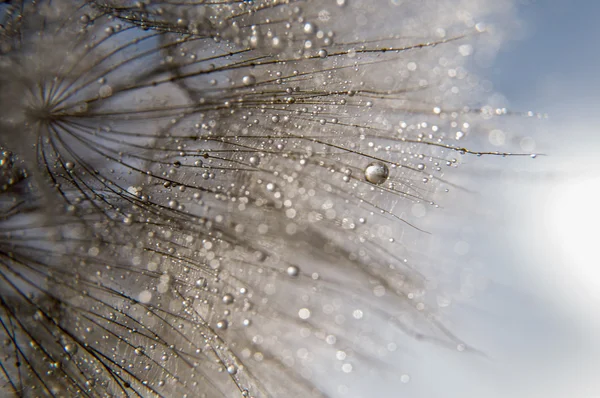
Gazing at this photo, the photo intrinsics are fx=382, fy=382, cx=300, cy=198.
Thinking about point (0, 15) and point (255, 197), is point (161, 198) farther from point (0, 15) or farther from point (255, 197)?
point (0, 15)

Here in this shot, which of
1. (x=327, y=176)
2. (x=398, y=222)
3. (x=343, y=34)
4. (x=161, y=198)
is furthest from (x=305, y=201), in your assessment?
(x=343, y=34)

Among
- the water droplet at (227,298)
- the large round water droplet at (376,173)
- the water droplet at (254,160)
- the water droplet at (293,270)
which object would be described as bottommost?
the water droplet at (227,298)

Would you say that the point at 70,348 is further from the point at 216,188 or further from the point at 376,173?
the point at 376,173

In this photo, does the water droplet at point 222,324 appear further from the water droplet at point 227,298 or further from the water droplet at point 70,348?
the water droplet at point 70,348

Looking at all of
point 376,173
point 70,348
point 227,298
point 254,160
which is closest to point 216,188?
point 254,160

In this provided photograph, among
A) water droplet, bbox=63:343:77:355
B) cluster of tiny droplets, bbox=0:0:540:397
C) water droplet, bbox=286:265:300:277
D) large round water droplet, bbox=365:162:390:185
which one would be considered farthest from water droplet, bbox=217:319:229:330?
large round water droplet, bbox=365:162:390:185

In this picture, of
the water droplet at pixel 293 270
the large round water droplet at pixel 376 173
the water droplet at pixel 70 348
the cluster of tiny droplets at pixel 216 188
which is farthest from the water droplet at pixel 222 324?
the large round water droplet at pixel 376 173

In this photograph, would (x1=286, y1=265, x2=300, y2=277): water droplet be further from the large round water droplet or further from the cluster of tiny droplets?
the large round water droplet

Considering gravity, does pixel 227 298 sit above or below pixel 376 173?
below
